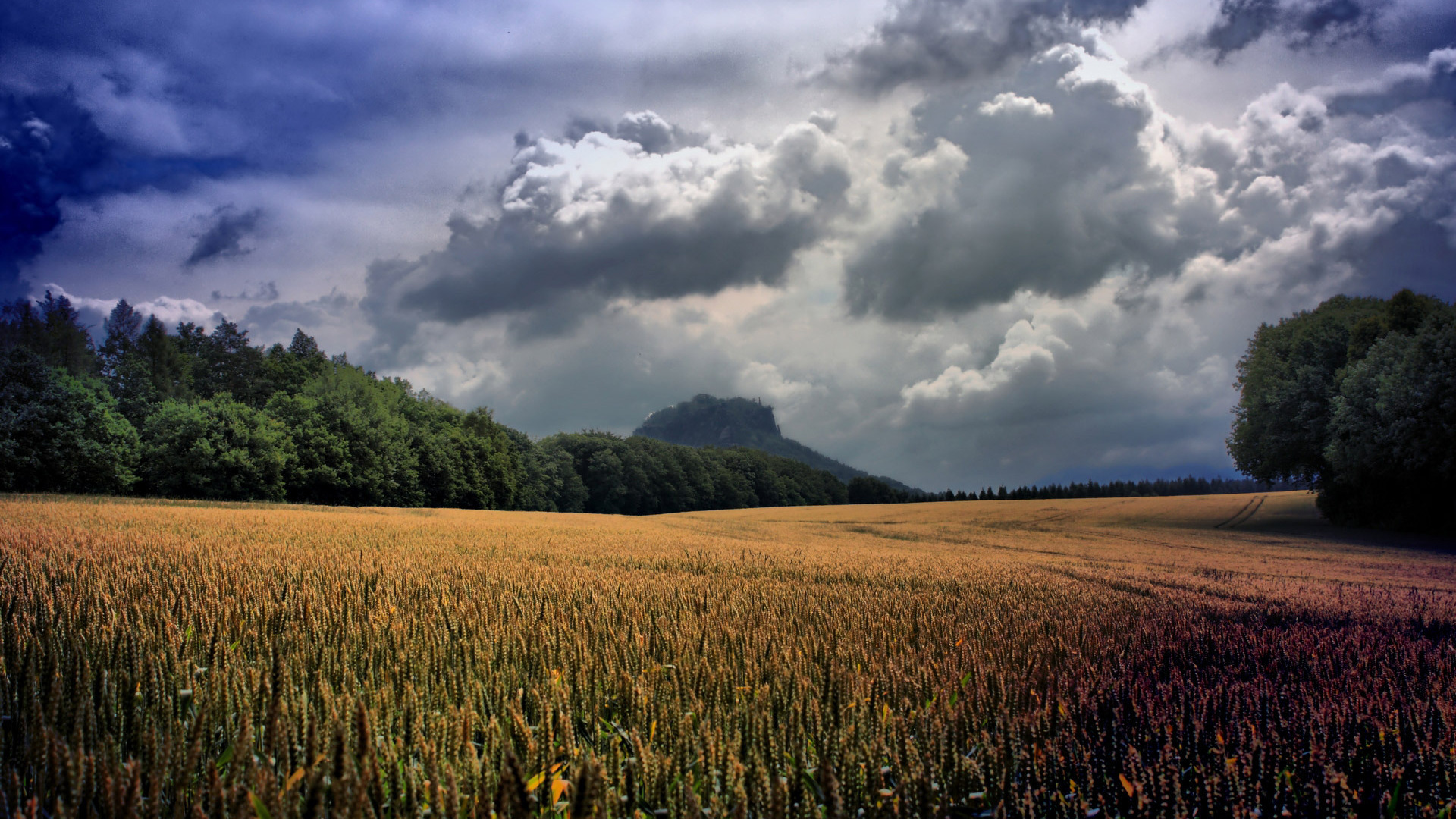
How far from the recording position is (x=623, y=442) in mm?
98375

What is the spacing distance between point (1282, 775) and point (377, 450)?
2402 inches

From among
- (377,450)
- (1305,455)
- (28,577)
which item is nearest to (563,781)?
(28,577)

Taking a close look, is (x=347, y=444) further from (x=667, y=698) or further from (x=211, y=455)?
(x=667, y=698)

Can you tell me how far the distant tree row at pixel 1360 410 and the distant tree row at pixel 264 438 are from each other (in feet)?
207

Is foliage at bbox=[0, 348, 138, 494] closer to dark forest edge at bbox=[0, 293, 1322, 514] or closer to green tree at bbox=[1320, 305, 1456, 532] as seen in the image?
dark forest edge at bbox=[0, 293, 1322, 514]

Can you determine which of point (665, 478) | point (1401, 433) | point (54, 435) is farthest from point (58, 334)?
point (1401, 433)

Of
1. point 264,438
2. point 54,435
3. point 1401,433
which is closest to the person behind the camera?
point 1401,433

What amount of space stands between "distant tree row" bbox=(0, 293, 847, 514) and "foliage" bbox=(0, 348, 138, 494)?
82 millimetres

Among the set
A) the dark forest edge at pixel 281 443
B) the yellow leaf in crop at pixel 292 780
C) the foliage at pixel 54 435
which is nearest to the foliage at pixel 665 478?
the dark forest edge at pixel 281 443

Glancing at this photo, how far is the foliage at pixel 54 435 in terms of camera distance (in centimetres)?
3756

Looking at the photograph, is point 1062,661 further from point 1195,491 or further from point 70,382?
point 1195,491

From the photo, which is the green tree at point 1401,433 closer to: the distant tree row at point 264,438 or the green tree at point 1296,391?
the green tree at point 1296,391

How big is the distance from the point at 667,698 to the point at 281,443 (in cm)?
5246

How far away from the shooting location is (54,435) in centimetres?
3903
